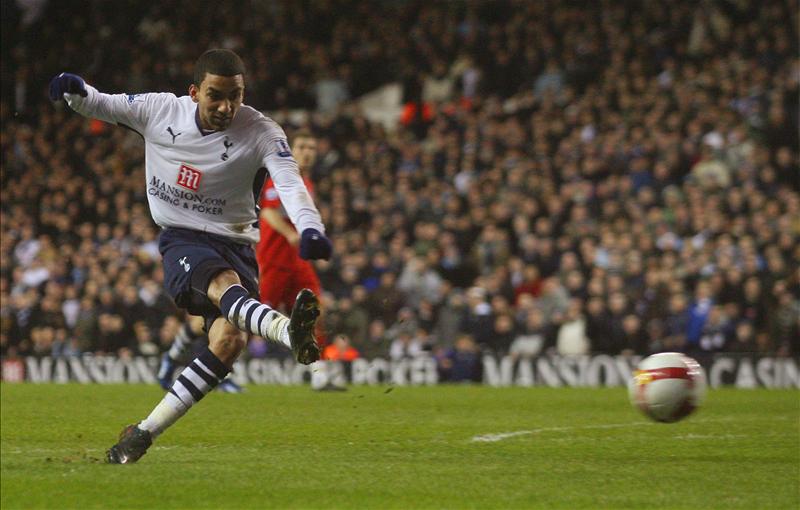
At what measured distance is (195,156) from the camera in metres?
7.38

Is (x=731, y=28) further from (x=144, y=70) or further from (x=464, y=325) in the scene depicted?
(x=144, y=70)

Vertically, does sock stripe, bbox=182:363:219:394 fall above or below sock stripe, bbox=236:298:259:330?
below

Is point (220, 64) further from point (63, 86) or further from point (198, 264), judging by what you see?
point (198, 264)

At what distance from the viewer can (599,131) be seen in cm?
2102

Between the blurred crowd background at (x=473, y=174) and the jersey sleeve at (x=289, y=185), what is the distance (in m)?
9.99

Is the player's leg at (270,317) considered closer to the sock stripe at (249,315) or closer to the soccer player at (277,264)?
the sock stripe at (249,315)

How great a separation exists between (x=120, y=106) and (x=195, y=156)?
504mm

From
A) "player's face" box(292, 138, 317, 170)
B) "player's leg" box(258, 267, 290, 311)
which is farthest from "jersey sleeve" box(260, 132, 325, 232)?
"player's leg" box(258, 267, 290, 311)

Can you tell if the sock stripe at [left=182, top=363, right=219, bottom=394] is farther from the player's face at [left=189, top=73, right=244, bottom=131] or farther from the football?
the football

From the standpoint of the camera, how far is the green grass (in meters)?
5.93

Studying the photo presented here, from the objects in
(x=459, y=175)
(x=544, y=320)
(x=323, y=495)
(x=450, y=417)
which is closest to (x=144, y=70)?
(x=459, y=175)

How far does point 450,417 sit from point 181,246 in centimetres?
377

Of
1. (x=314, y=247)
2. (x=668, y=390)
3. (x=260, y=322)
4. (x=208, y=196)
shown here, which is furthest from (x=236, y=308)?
(x=668, y=390)

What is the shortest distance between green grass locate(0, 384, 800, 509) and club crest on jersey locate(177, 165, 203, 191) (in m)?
1.50
